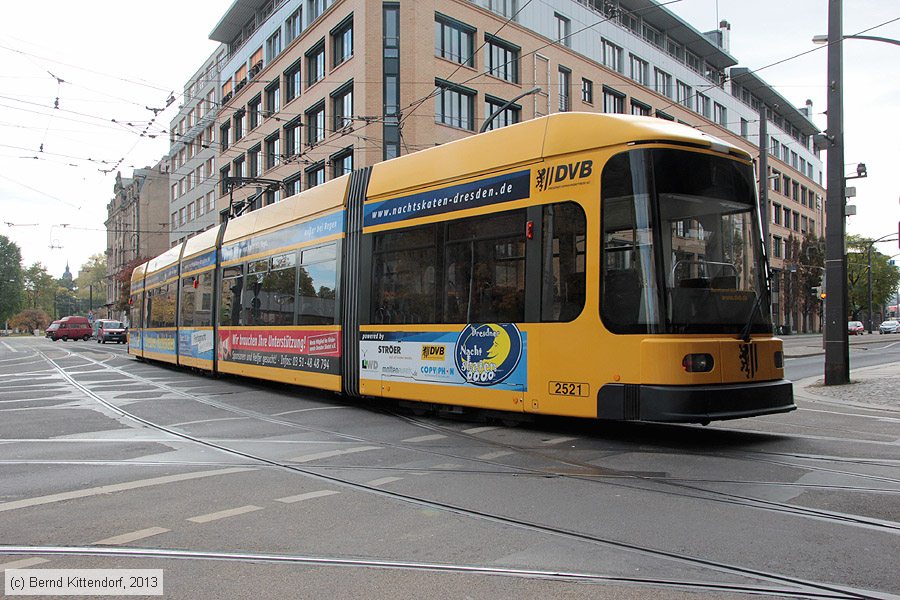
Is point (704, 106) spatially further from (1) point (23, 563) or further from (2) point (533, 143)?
(1) point (23, 563)

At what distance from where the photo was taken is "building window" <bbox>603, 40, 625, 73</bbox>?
141 feet

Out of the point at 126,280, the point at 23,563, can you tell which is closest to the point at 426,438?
the point at 23,563

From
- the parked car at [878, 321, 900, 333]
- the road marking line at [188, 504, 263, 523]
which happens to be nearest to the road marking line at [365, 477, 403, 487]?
the road marking line at [188, 504, 263, 523]

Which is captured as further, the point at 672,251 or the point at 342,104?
the point at 342,104

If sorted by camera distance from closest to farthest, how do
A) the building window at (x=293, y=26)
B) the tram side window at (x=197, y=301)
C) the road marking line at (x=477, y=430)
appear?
the road marking line at (x=477, y=430) < the tram side window at (x=197, y=301) < the building window at (x=293, y=26)

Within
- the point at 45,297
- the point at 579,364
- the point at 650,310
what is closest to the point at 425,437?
the point at 579,364

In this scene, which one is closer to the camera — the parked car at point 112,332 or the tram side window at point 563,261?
the tram side window at point 563,261

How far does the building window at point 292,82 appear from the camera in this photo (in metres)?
40.5

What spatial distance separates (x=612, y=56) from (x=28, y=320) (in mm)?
101918

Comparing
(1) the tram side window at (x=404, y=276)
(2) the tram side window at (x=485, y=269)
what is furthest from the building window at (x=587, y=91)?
(2) the tram side window at (x=485, y=269)

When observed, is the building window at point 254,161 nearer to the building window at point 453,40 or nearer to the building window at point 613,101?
the building window at point 453,40

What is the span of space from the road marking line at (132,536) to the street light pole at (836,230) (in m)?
14.5

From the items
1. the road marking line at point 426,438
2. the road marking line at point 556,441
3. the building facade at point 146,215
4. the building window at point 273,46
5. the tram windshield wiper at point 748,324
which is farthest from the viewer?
the building facade at point 146,215

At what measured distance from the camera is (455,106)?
112 ft
